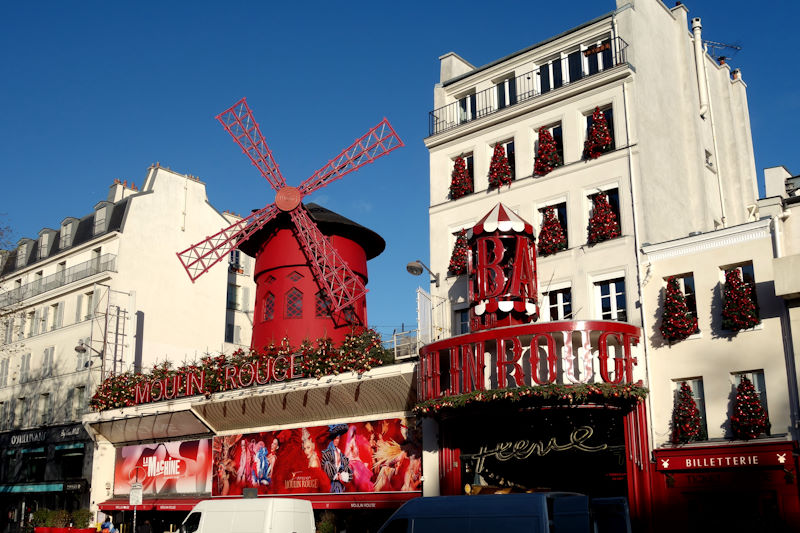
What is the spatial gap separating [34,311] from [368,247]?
14.2 m

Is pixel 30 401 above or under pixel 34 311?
under

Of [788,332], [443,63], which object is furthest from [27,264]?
[788,332]

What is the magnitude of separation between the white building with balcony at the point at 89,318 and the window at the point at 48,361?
0.05 meters

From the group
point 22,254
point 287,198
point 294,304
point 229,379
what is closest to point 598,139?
point 287,198

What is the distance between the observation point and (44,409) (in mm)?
30516

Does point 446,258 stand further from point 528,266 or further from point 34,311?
point 34,311

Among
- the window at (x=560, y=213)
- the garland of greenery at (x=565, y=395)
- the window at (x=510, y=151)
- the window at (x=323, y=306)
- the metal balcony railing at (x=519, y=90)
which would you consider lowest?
the garland of greenery at (x=565, y=395)

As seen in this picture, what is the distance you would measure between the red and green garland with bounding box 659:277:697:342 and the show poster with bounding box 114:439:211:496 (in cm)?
1401

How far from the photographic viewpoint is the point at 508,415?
17.3 meters

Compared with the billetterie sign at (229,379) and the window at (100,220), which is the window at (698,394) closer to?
the billetterie sign at (229,379)

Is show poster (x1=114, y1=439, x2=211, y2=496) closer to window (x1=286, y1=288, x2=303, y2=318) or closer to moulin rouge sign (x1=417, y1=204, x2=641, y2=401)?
window (x1=286, y1=288, x2=303, y2=318)

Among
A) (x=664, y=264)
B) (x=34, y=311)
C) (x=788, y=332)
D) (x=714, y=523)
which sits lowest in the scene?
(x=714, y=523)

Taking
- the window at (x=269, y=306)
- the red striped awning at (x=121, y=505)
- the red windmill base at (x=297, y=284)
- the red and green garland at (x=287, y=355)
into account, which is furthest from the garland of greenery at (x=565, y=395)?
the red striped awning at (x=121, y=505)

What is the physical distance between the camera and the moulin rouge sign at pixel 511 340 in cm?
1561
